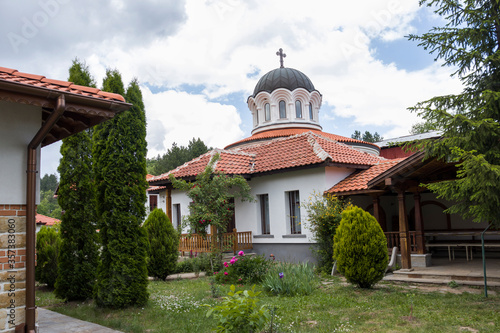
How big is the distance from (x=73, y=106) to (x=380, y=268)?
754 cm

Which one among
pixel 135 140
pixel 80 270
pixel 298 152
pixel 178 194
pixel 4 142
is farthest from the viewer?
pixel 178 194

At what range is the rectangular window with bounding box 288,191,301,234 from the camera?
604 inches

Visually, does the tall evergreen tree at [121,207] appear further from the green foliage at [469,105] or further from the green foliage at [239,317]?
the green foliage at [469,105]

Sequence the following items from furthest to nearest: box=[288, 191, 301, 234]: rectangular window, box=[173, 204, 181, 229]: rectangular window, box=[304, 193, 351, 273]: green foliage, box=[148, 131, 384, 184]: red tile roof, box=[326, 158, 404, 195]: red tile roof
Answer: box=[173, 204, 181, 229]: rectangular window
box=[288, 191, 301, 234]: rectangular window
box=[148, 131, 384, 184]: red tile roof
box=[326, 158, 404, 195]: red tile roof
box=[304, 193, 351, 273]: green foliage

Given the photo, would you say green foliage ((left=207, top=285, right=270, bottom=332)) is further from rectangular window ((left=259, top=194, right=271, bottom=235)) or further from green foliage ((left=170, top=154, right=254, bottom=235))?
rectangular window ((left=259, top=194, right=271, bottom=235))

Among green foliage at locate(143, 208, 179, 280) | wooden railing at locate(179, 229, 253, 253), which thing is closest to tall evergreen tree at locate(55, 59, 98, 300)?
green foliage at locate(143, 208, 179, 280)

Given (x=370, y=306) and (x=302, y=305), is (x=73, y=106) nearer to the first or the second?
(x=302, y=305)

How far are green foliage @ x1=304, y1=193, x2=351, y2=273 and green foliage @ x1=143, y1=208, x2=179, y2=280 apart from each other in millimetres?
4589

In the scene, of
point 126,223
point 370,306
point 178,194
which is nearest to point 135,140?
point 126,223

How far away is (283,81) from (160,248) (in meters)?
13.7

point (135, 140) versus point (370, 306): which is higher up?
point (135, 140)

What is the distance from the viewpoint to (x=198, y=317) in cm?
730

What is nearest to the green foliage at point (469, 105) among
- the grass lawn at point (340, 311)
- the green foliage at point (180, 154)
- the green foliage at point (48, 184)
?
the grass lawn at point (340, 311)

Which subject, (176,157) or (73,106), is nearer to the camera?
(73,106)
